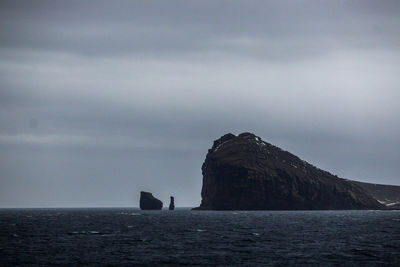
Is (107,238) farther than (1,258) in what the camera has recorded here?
Yes

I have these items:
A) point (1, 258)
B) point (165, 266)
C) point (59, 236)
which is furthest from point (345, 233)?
point (1, 258)

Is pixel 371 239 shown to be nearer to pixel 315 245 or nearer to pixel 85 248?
pixel 315 245

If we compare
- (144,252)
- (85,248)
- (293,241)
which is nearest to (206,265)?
(144,252)

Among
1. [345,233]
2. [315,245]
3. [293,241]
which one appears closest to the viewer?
[315,245]

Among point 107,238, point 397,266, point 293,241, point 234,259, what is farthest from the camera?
point 107,238

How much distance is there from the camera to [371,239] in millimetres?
115688

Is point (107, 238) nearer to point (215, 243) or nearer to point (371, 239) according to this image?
point (215, 243)

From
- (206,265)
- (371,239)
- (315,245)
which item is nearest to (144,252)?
(206,265)

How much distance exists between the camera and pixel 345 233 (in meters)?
132

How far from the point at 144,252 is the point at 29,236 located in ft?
134

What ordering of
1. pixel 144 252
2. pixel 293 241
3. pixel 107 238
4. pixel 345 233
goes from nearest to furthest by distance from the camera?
pixel 144 252, pixel 293 241, pixel 107 238, pixel 345 233

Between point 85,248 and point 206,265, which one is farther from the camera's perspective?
point 85,248

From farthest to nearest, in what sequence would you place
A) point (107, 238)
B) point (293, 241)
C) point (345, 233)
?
1. point (345, 233)
2. point (107, 238)
3. point (293, 241)

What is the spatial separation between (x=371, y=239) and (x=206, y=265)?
46.0 meters
